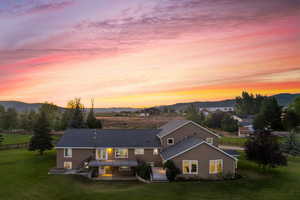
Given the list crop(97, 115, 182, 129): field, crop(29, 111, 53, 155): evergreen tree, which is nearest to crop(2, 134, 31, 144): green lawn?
crop(29, 111, 53, 155): evergreen tree

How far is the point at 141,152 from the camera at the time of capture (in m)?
35.6

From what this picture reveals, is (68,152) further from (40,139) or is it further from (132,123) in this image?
(132,123)

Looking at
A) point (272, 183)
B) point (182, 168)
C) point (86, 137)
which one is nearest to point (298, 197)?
point (272, 183)

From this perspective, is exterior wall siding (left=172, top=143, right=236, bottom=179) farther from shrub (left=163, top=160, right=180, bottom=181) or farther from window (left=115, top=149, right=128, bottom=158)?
window (left=115, top=149, right=128, bottom=158)

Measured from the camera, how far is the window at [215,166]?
29.7 meters

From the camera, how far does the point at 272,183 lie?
27891 millimetres

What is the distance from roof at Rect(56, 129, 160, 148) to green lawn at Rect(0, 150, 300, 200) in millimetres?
5636

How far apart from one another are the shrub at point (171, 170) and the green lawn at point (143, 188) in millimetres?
1559

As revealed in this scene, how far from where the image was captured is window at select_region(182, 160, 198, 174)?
1165 inches

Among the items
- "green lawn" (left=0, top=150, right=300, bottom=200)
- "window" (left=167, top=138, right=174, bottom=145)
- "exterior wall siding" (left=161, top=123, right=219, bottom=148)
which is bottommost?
"green lawn" (left=0, top=150, right=300, bottom=200)

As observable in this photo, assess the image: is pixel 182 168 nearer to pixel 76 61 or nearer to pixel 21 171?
pixel 21 171

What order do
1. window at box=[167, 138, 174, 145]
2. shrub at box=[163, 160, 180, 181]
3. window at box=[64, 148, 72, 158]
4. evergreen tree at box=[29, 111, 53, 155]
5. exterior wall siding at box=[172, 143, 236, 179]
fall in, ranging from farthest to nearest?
evergreen tree at box=[29, 111, 53, 155]
window at box=[167, 138, 174, 145]
window at box=[64, 148, 72, 158]
exterior wall siding at box=[172, 143, 236, 179]
shrub at box=[163, 160, 180, 181]

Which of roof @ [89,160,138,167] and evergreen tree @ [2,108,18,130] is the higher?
evergreen tree @ [2,108,18,130]

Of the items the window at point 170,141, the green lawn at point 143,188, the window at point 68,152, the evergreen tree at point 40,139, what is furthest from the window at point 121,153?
the evergreen tree at point 40,139
